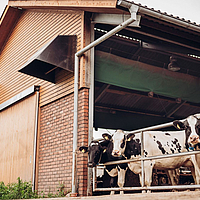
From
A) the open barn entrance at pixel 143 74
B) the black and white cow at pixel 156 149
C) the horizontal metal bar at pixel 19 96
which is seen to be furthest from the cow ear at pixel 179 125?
the horizontal metal bar at pixel 19 96

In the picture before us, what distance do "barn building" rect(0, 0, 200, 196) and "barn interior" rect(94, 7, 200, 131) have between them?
0.10ft

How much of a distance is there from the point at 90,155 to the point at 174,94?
4.44m

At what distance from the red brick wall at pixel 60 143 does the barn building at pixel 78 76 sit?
28 mm

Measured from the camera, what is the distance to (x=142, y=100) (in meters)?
14.2

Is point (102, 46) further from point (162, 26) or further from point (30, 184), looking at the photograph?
point (30, 184)

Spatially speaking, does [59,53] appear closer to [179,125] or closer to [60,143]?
[60,143]

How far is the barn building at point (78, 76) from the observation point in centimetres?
916

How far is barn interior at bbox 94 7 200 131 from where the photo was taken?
32.9 feet

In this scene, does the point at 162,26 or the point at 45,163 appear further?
the point at 45,163

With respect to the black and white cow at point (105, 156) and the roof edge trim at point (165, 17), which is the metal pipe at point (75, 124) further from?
the roof edge trim at point (165, 17)

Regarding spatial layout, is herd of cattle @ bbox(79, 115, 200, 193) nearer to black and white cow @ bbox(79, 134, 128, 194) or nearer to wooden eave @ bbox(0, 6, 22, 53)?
black and white cow @ bbox(79, 134, 128, 194)

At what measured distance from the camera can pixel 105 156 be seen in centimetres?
845

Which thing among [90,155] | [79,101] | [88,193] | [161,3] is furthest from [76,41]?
[161,3]

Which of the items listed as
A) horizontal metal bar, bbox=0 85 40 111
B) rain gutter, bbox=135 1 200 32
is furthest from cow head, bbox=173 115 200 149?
horizontal metal bar, bbox=0 85 40 111
